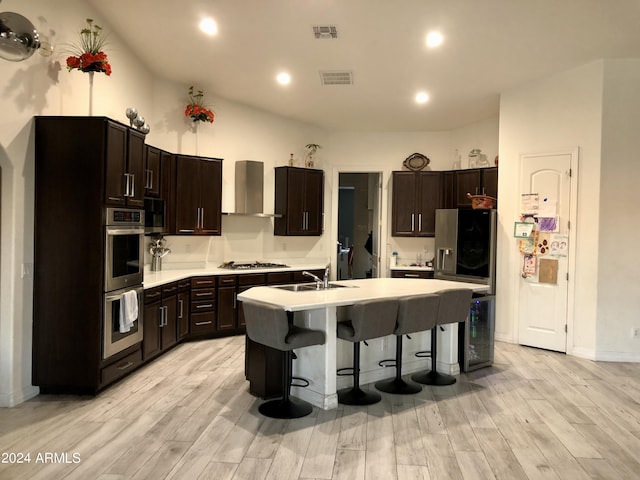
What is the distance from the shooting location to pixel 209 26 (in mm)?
4559

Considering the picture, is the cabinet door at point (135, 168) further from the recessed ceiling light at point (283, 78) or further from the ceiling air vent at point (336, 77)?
the ceiling air vent at point (336, 77)

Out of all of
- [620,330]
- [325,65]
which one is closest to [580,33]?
[325,65]

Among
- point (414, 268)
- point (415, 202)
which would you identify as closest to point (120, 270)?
point (414, 268)

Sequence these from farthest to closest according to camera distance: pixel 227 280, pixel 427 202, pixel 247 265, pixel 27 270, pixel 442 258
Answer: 1. pixel 427 202
2. pixel 247 265
3. pixel 442 258
4. pixel 227 280
5. pixel 27 270

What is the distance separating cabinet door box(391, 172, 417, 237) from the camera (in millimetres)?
7637

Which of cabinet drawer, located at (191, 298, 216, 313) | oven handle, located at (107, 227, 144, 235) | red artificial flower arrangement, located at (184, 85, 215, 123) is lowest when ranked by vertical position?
cabinet drawer, located at (191, 298, 216, 313)

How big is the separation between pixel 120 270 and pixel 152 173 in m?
1.69

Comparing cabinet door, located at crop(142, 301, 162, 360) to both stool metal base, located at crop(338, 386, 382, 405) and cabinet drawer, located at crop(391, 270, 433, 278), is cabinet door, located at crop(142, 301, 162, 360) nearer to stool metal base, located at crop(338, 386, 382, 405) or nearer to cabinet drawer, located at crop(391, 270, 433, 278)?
stool metal base, located at crop(338, 386, 382, 405)

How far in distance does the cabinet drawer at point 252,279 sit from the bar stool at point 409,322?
2.41 m

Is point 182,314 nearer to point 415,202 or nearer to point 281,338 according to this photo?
point 281,338

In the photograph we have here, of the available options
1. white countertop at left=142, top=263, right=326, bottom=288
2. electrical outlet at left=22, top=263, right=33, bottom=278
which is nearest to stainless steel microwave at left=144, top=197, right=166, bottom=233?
white countertop at left=142, top=263, right=326, bottom=288

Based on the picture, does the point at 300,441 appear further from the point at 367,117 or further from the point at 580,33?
the point at 367,117

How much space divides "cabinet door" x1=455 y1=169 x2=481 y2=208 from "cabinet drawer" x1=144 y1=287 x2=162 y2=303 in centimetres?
445

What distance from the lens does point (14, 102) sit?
3594 millimetres
